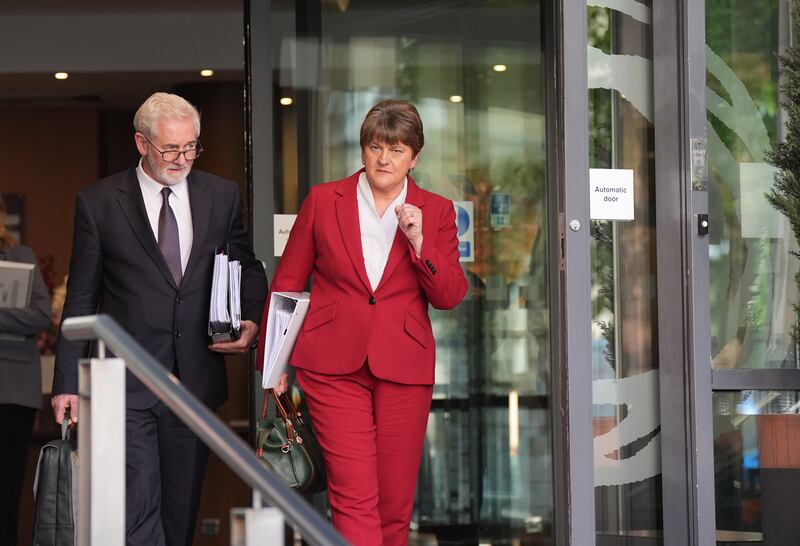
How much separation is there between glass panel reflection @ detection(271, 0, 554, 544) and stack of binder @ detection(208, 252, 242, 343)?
2.16 m

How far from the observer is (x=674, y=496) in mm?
4758

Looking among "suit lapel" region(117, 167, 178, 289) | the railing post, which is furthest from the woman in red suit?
the railing post

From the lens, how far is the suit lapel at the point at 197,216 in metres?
4.18

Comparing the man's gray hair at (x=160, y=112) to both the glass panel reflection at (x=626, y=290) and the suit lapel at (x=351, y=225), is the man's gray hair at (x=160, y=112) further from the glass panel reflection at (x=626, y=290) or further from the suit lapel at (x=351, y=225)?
the glass panel reflection at (x=626, y=290)

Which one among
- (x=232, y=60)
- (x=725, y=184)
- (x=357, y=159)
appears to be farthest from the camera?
(x=232, y=60)

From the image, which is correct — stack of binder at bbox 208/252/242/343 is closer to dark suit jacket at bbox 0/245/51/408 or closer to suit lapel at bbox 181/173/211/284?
suit lapel at bbox 181/173/211/284

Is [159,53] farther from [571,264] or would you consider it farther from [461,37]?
[571,264]

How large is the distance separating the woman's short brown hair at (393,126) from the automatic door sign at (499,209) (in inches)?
87.9

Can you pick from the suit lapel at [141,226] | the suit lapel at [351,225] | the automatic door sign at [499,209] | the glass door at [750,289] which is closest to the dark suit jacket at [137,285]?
the suit lapel at [141,226]

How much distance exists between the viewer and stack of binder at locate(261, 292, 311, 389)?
414 cm

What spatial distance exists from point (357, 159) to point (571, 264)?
181 centimetres

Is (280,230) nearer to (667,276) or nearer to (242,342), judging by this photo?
(242,342)

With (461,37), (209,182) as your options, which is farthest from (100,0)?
(209,182)

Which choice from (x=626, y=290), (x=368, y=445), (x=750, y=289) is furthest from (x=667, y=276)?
(x=368, y=445)
